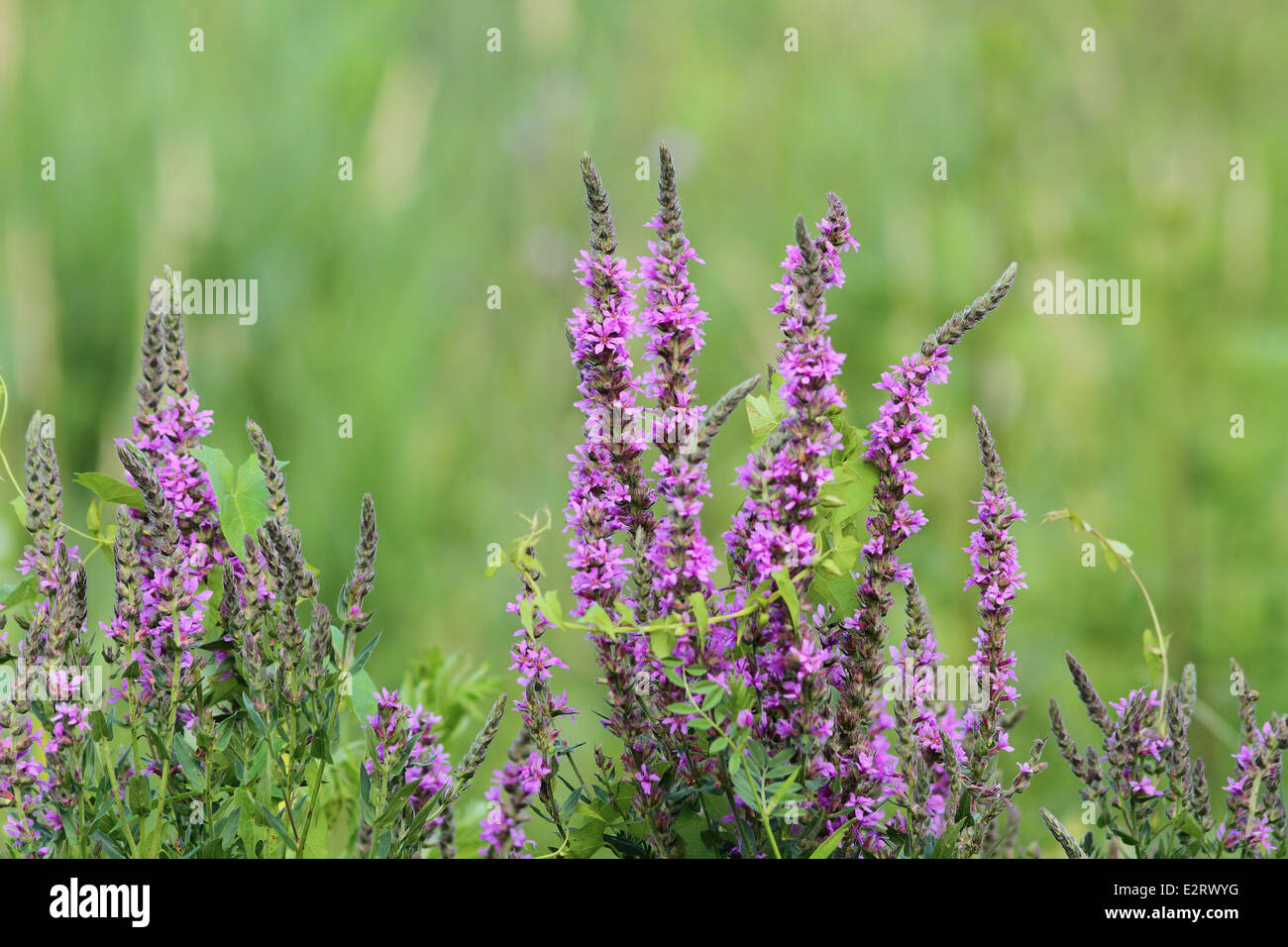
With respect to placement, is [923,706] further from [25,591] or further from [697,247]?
[697,247]

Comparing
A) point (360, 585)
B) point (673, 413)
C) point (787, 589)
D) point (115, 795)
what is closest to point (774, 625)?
point (787, 589)

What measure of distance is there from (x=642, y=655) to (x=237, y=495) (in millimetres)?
447

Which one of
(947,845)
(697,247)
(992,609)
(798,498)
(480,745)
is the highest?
(697,247)

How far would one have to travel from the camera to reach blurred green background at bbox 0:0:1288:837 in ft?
12.7

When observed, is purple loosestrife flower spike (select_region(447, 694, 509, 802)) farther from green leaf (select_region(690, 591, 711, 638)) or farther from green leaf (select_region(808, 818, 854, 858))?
green leaf (select_region(808, 818, 854, 858))

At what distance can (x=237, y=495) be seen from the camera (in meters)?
1.36

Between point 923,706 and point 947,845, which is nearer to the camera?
point 947,845

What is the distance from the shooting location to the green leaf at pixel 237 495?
1342 millimetres

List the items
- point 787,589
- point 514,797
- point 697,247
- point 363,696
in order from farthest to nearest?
point 697,247 < point 363,696 < point 514,797 < point 787,589

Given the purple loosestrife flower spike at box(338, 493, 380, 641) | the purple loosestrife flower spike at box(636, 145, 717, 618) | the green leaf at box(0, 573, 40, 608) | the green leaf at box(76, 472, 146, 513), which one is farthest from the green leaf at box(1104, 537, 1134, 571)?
the green leaf at box(0, 573, 40, 608)

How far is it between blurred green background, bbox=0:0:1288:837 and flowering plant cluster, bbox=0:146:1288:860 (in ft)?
6.68

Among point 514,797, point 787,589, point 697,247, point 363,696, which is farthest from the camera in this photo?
point 697,247

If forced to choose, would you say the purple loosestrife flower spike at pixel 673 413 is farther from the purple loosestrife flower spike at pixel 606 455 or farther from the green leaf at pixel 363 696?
the green leaf at pixel 363 696
